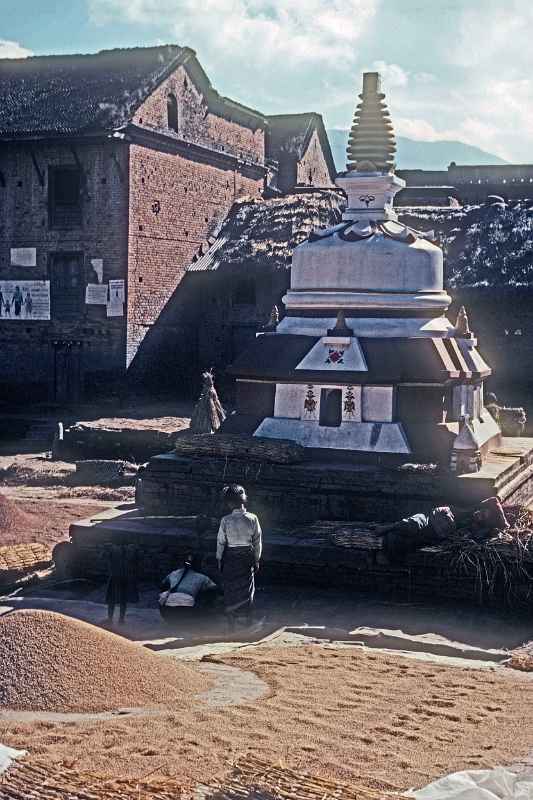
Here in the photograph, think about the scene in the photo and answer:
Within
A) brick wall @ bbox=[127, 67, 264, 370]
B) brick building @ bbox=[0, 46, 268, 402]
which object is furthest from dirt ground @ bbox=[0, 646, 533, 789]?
brick wall @ bbox=[127, 67, 264, 370]

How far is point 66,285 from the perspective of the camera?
29.9 m

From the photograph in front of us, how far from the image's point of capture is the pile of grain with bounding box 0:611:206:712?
880 cm

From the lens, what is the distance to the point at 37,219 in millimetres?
30047

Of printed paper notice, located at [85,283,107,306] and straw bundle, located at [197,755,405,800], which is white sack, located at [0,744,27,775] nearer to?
straw bundle, located at [197,755,405,800]

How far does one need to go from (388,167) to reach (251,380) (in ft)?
13.7

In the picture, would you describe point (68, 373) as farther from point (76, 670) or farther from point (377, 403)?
point (76, 670)

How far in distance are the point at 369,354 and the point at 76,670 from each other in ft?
26.7

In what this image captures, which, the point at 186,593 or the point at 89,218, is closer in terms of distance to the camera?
the point at 186,593

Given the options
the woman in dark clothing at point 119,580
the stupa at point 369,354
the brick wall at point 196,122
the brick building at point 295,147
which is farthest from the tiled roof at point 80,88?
the woman in dark clothing at point 119,580

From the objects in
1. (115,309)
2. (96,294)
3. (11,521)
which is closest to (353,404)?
(11,521)

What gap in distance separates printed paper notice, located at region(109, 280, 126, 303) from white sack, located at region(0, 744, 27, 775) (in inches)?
885

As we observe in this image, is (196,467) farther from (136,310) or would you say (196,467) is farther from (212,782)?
(136,310)

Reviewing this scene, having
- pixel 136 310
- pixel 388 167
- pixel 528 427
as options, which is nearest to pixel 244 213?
pixel 136 310

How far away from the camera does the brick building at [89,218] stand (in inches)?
1154
